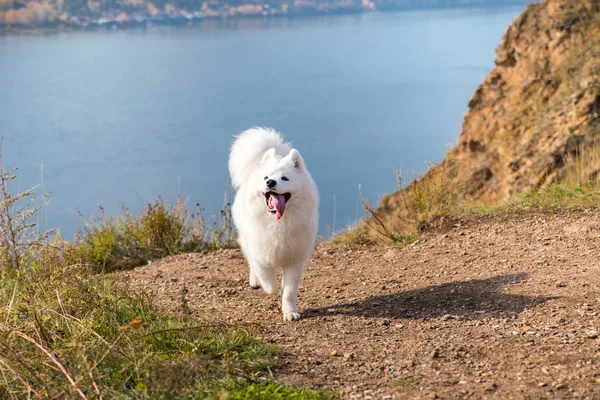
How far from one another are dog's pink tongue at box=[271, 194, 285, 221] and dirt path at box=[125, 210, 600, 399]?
2.77 ft

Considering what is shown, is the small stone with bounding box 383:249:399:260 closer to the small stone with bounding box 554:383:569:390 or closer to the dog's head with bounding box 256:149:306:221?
the dog's head with bounding box 256:149:306:221

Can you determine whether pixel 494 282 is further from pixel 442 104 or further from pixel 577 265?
pixel 442 104

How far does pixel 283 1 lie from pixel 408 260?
54.2 metres

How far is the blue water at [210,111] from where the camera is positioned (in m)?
18.0

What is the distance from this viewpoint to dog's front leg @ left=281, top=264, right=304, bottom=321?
5.23 meters

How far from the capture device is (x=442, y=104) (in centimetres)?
2725

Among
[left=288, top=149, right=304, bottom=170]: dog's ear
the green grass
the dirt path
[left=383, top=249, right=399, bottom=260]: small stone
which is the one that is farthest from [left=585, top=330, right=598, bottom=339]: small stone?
[left=383, top=249, right=399, bottom=260]: small stone

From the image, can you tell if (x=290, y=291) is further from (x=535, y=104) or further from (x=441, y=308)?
(x=535, y=104)

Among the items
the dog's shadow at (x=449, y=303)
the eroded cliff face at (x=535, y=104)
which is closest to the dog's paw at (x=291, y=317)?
the dog's shadow at (x=449, y=303)

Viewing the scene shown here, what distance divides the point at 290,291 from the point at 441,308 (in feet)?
3.90

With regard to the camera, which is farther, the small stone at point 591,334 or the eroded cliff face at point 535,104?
the eroded cliff face at point 535,104

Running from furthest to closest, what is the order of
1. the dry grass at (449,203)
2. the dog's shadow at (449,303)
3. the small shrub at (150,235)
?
1. the small shrub at (150,235)
2. the dry grass at (449,203)
3. the dog's shadow at (449,303)

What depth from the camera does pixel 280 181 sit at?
198 inches

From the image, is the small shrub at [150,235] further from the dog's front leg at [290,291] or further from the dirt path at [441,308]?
the dog's front leg at [290,291]
